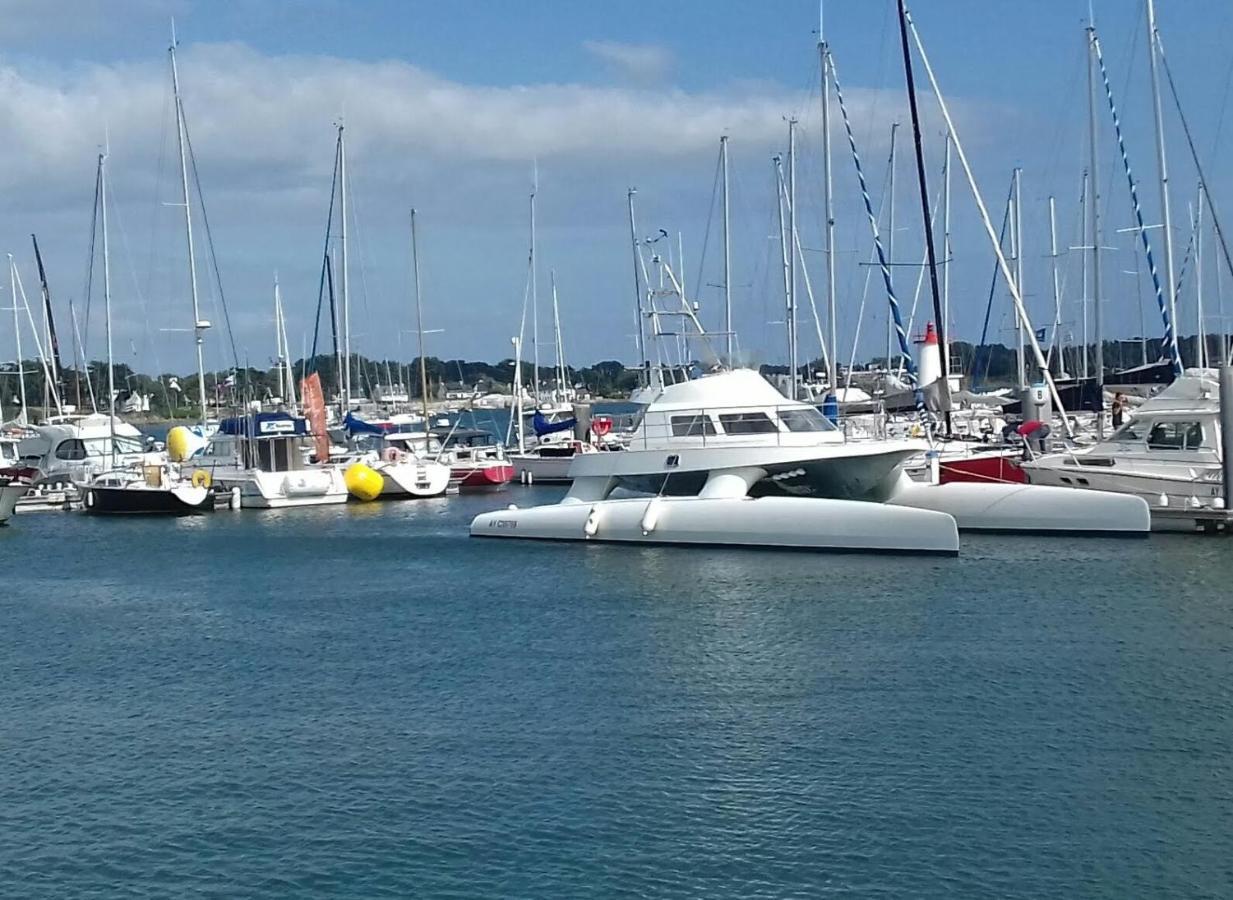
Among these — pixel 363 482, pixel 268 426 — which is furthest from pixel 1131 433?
pixel 268 426

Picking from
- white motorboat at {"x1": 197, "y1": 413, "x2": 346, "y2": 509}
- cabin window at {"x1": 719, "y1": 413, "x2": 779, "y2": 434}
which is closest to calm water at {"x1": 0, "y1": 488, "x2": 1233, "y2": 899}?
cabin window at {"x1": 719, "y1": 413, "x2": 779, "y2": 434}

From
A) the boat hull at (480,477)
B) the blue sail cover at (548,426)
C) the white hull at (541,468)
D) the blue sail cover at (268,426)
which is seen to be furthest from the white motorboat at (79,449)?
the blue sail cover at (548,426)

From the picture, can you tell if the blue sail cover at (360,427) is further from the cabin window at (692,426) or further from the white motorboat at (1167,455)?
the white motorboat at (1167,455)

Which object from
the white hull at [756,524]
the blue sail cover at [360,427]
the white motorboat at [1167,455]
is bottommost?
the white hull at [756,524]

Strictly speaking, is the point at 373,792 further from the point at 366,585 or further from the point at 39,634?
Answer: the point at 366,585

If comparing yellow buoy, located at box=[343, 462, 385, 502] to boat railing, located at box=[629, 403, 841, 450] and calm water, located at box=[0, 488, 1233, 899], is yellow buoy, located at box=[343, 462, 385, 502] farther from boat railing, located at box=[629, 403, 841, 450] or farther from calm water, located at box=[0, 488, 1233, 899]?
calm water, located at box=[0, 488, 1233, 899]

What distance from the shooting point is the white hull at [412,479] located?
55.2 metres

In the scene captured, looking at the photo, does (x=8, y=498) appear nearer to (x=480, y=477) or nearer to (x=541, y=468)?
(x=480, y=477)

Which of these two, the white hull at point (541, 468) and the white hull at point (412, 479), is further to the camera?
the white hull at point (541, 468)

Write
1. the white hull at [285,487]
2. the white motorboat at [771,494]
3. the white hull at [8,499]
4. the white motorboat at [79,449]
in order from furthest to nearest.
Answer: the white motorboat at [79,449], the white hull at [285,487], the white hull at [8,499], the white motorboat at [771,494]

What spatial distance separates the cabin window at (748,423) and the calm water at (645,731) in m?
3.33

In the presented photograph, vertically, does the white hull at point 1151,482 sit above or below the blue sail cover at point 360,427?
below

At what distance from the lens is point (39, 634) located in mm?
29234

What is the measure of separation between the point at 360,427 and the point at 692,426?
1215 inches
